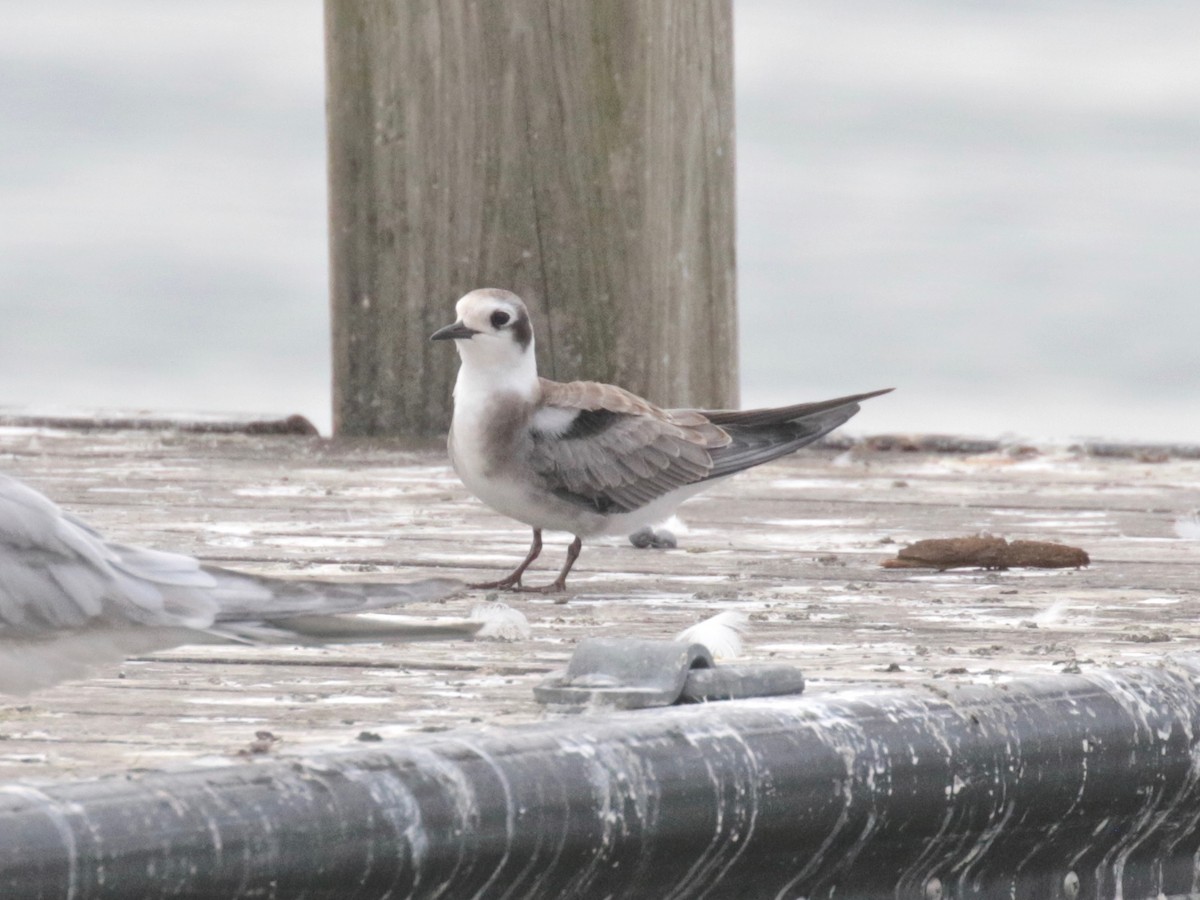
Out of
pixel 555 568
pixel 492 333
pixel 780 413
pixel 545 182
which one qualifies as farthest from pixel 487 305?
pixel 545 182

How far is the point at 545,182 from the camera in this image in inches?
266

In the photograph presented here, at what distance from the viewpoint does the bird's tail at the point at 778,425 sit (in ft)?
16.7

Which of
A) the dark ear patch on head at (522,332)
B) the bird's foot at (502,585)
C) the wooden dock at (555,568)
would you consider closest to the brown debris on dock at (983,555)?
the wooden dock at (555,568)

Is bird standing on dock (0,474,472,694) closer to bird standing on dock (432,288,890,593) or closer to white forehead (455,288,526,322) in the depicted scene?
bird standing on dock (432,288,890,593)

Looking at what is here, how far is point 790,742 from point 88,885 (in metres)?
0.90

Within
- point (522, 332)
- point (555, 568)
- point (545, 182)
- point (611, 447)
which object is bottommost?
point (555, 568)

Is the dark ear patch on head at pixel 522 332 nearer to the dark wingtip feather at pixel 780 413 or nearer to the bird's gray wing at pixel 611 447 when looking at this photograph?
the bird's gray wing at pixel 611 447

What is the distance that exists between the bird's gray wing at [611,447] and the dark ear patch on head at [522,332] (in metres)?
0.09

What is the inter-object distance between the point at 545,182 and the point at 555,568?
210cm

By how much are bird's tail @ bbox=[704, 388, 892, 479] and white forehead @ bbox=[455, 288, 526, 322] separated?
20.3 inches

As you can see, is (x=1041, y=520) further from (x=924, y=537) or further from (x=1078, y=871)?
(x=1078, y=871)

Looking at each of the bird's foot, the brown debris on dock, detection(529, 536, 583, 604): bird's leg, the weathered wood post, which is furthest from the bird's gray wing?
the weathered wood post

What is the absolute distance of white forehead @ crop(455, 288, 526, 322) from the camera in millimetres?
4891

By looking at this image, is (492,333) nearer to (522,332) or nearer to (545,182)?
(522,332)
